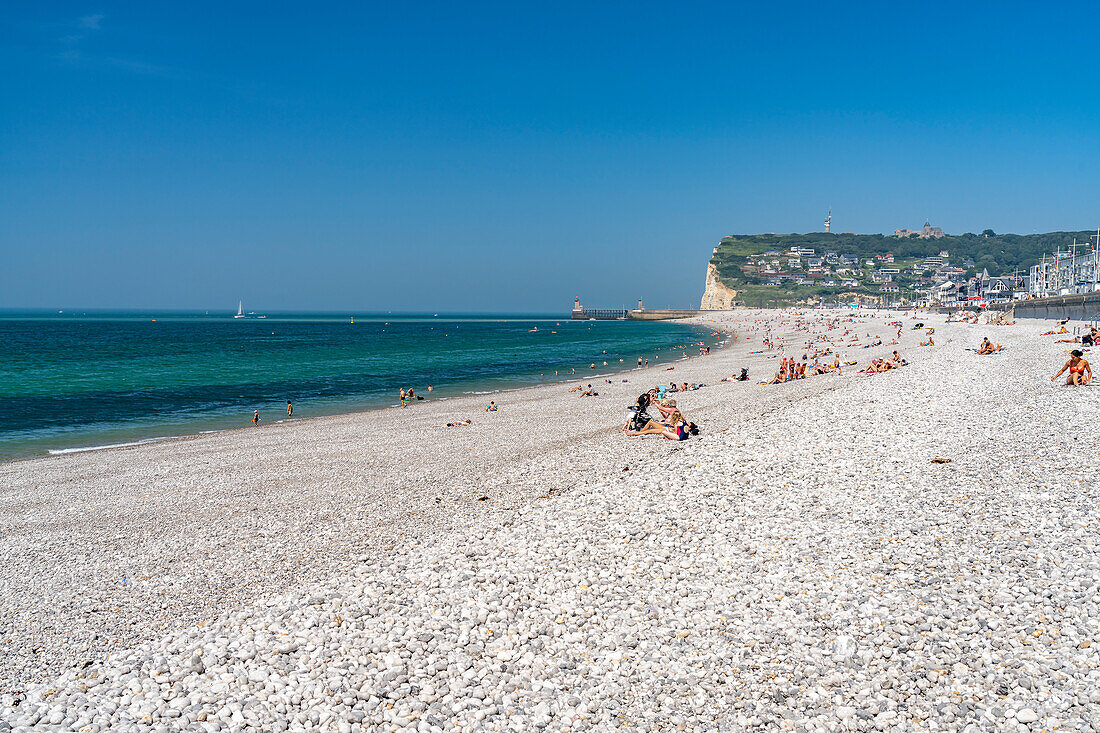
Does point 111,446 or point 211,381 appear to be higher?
point 211,381

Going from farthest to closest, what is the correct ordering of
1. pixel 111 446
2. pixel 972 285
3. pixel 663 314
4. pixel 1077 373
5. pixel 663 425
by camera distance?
pixel 663 314 < pixel 972 285 < pixel 111 446 < pixel 1077 373 < pixel 663 425

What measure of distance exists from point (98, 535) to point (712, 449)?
1132 centimetres

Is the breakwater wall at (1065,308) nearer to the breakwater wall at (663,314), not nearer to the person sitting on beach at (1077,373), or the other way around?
the person sitting on beach at (1077,373)

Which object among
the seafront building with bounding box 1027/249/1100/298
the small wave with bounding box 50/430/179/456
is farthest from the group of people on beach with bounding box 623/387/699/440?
the seafront building with bounding box 1027/249/1100/298

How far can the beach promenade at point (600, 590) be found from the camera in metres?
5.30

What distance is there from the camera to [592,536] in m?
8.59

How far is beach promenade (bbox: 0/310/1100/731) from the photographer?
17.4ft

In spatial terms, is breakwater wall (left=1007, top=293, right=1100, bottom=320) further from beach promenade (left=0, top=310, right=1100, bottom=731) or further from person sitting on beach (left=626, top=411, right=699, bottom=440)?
person sitting on beach (left=626, top=411, right=699, bottom=440)

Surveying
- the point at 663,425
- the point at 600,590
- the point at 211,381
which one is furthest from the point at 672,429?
the point at 211,381

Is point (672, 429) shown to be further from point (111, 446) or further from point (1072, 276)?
point (1072, 276)

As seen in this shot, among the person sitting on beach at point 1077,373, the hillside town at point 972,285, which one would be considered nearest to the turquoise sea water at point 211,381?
the person sitting on beach at point 1077,373

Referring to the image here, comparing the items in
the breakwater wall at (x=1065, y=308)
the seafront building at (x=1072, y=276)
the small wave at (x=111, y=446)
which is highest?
the seafront building at (x=1072, y=276)

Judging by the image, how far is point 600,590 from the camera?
281 inches

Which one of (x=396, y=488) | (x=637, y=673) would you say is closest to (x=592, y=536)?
(x=637, y=673)
